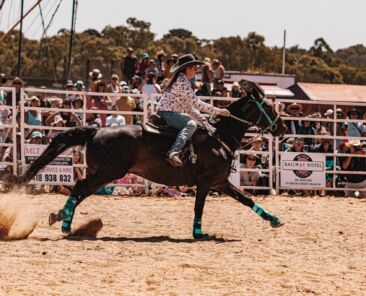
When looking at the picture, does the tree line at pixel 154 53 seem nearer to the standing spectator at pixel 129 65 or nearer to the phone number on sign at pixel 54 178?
the standing spectator at pixel 129 65

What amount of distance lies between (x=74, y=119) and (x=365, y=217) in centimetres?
604

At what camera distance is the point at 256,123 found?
1033 cm

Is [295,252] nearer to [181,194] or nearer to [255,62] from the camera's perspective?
[181,194]

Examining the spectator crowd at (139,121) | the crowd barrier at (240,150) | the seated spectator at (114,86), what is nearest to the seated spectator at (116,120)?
the spectator crowd at (139,121)

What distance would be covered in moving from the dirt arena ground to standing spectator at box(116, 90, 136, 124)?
3214 millimetres

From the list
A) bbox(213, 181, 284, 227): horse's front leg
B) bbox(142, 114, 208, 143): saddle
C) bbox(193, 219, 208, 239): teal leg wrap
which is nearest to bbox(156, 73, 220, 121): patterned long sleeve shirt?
bbox(142, 114, 208, 143): saddle

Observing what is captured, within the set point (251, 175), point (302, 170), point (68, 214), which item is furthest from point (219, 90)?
point (68, 214)

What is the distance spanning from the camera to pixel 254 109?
1022 cm

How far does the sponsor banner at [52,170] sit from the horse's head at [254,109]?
540cm

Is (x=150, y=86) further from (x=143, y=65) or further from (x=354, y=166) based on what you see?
(x=354, y=166)

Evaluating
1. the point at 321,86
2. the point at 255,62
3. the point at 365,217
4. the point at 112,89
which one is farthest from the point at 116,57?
the point at 365,217

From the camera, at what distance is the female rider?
30.5 feet

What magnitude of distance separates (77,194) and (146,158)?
93 cm

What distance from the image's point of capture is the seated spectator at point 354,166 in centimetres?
1595
